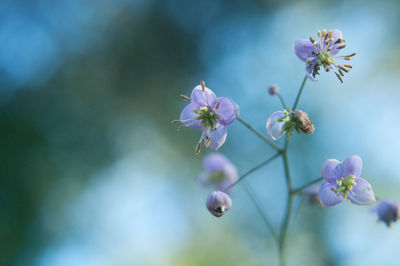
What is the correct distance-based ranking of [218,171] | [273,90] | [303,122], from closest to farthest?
[303,122] → [273,90] → [218,171]

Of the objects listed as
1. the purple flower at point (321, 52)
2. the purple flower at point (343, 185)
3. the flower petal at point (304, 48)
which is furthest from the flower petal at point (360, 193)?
the flower petal at point (304, 48)

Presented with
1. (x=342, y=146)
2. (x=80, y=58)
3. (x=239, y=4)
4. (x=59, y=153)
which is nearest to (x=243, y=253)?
(x=342, y=146)

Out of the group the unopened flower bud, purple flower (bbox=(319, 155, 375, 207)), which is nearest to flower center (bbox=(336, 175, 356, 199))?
purple flower (bbox=(319, 155, 375, 207))

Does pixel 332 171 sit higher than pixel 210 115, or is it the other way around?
pixel 210 115

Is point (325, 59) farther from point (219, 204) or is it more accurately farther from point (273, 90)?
point (219, 204)

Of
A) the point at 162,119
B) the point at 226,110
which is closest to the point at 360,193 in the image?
the point at 226,110

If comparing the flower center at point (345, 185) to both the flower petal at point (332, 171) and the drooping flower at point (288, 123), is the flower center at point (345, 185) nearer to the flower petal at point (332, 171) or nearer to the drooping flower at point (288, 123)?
the flower petal at point (332, 171)
